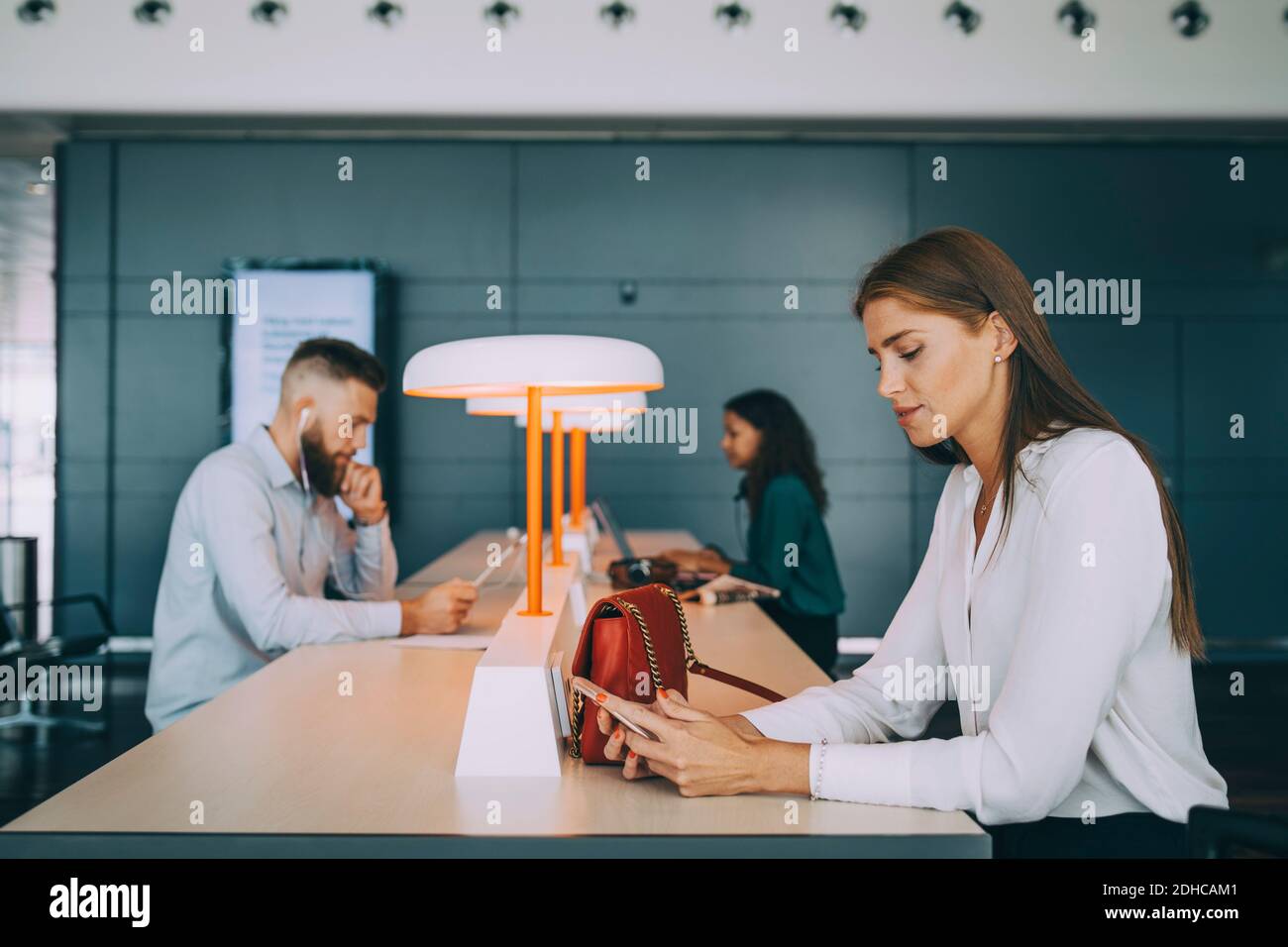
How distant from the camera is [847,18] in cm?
522

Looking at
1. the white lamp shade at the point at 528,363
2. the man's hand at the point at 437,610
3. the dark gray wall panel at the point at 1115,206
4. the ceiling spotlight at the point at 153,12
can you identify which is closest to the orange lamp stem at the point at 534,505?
the white lamp shade at the point at 528,363

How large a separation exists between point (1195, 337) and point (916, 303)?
17.1 ft

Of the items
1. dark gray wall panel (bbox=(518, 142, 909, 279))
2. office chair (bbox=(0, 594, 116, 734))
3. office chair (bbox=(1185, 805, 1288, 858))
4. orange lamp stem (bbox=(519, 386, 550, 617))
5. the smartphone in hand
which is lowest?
office chair (bbox=(0, 594, 116, 734))

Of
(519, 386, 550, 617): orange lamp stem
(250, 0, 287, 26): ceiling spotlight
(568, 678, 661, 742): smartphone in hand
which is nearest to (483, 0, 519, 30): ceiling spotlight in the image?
(250, 0, 287, 26): ceiling spotlight

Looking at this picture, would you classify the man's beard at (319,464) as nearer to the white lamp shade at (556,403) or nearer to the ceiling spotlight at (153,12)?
the white lamp shade at (556,403)

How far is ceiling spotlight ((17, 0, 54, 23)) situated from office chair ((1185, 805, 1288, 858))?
6177mm

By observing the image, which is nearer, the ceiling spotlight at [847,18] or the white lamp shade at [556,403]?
the white lamp shade at [556,403]

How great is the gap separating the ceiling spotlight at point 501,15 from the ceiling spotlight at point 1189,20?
3489mm

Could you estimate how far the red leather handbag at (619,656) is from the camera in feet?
4.41

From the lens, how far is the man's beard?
2529 millimetres

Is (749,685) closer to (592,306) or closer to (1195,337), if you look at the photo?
(592,306)

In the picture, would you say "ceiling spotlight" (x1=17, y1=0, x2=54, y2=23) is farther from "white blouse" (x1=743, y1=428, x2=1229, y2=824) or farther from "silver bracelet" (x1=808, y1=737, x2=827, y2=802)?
"silver bracelet" (x1=808, y1=737, x2=827, y2=802)

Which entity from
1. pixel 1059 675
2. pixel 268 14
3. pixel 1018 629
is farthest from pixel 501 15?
pixel 1059 675

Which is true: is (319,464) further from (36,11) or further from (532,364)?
(36,11)
